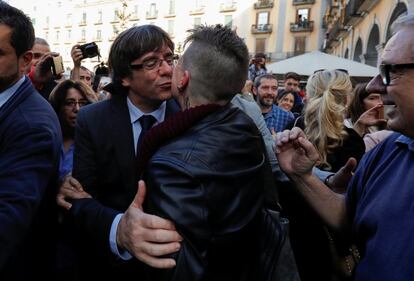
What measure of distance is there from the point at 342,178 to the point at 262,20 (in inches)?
1605

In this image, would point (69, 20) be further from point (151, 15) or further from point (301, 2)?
point (301, 2)

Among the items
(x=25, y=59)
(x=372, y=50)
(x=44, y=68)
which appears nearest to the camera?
(x=25, y=59)

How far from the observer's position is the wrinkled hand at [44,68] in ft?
10.8

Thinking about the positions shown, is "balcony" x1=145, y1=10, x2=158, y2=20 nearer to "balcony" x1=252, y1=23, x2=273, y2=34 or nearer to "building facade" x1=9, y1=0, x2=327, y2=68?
"building facade" x1=9, y1=0, x2=327, y2=68

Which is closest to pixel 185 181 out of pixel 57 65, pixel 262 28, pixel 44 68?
pixel 57 65

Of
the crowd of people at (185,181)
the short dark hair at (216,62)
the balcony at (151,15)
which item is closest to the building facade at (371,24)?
the crowd of people at (185,181)

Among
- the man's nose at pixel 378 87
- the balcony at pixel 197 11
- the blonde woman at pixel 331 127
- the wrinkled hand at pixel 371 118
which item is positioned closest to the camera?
the man's nose at pixel 378 87

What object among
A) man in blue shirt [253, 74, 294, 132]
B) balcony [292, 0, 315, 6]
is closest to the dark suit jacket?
man in blue shirt [253, 74, 294, 132]

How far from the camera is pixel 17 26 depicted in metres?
1.50

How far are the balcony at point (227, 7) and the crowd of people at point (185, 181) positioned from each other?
4231cm

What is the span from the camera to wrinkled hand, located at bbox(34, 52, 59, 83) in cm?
330

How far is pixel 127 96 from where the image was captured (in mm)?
1928

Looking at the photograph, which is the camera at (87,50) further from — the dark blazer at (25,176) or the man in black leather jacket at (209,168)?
the man in black leather jacket at (209,168)

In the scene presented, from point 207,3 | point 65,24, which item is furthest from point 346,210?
point 65,24
